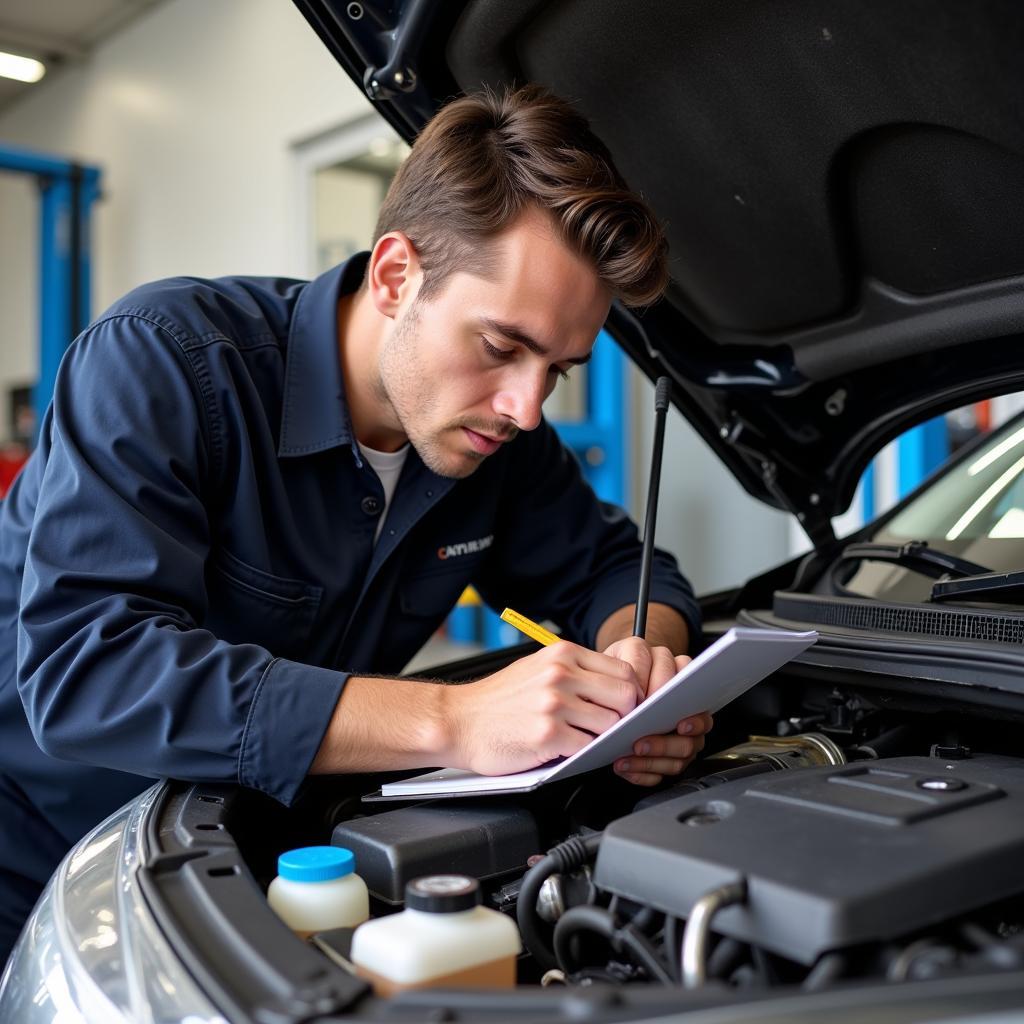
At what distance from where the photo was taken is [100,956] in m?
0.78

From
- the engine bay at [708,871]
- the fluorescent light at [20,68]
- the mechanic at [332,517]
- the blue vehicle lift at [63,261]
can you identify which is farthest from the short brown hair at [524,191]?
the fluorescent light at [20,68]

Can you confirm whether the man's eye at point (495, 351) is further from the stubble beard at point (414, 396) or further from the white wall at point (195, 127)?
the white wall at point (195, 127)

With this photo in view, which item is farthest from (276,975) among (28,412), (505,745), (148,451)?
(28,412)

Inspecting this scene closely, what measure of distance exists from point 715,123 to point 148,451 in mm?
711

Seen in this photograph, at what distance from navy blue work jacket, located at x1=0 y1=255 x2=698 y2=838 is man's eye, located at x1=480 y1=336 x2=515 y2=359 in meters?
0.22

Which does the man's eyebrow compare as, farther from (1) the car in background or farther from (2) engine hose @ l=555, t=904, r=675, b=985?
(2) engine hose @ l=555, t=904, r=675, b=985

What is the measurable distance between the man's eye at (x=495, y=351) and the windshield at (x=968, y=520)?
19.8 inches

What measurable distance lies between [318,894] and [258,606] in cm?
52

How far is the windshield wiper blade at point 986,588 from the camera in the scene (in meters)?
1.12

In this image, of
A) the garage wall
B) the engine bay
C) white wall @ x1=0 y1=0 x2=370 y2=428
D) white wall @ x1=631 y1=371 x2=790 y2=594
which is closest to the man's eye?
the engine bay

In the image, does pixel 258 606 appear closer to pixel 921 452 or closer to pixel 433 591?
pixel 433 591

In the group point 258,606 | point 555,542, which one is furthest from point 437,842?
point 555,542

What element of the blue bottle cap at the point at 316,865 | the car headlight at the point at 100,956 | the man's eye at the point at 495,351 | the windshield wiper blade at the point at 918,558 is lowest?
the car headlight at the point at 100,956

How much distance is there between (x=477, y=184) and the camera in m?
1.29
